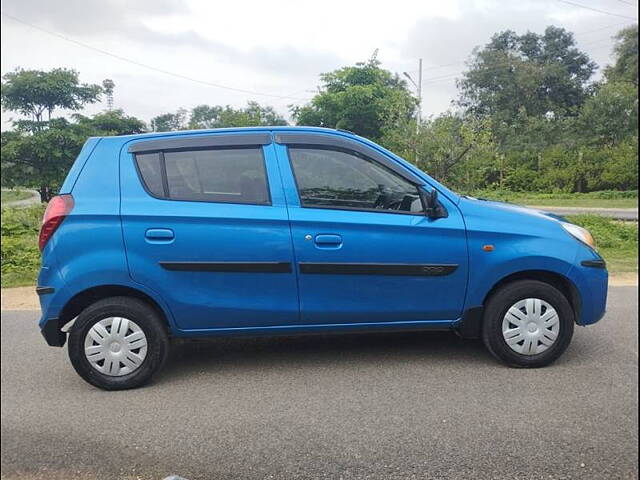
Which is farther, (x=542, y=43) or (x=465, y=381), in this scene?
(x=465, y=381)

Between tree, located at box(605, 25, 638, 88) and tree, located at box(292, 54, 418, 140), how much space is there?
2.22 ft

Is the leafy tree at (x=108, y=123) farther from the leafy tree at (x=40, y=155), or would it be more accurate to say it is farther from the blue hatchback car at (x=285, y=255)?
the blue hatchback car at (x=285, y=255)

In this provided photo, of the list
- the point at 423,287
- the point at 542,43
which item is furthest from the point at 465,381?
the point at 542,43

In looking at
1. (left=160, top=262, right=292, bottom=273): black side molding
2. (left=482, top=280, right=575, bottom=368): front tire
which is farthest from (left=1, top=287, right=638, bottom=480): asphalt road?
(left=160, top=262, right=292, bottom=273): black side molding

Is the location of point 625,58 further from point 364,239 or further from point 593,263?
point 593,263

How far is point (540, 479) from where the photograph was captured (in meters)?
2.08

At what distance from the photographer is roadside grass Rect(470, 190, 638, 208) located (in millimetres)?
2555

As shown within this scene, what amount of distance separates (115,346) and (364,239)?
1.60 m

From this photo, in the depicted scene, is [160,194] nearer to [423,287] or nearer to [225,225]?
[225,225]

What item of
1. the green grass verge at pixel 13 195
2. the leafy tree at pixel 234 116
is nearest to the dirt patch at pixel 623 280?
the leafy tree at pixel 234 116

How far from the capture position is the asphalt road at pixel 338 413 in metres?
2.21

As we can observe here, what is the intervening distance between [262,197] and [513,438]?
175 centimetres

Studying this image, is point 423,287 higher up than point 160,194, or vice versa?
point 160,194

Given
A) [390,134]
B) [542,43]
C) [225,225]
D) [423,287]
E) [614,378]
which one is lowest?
[614,378]
